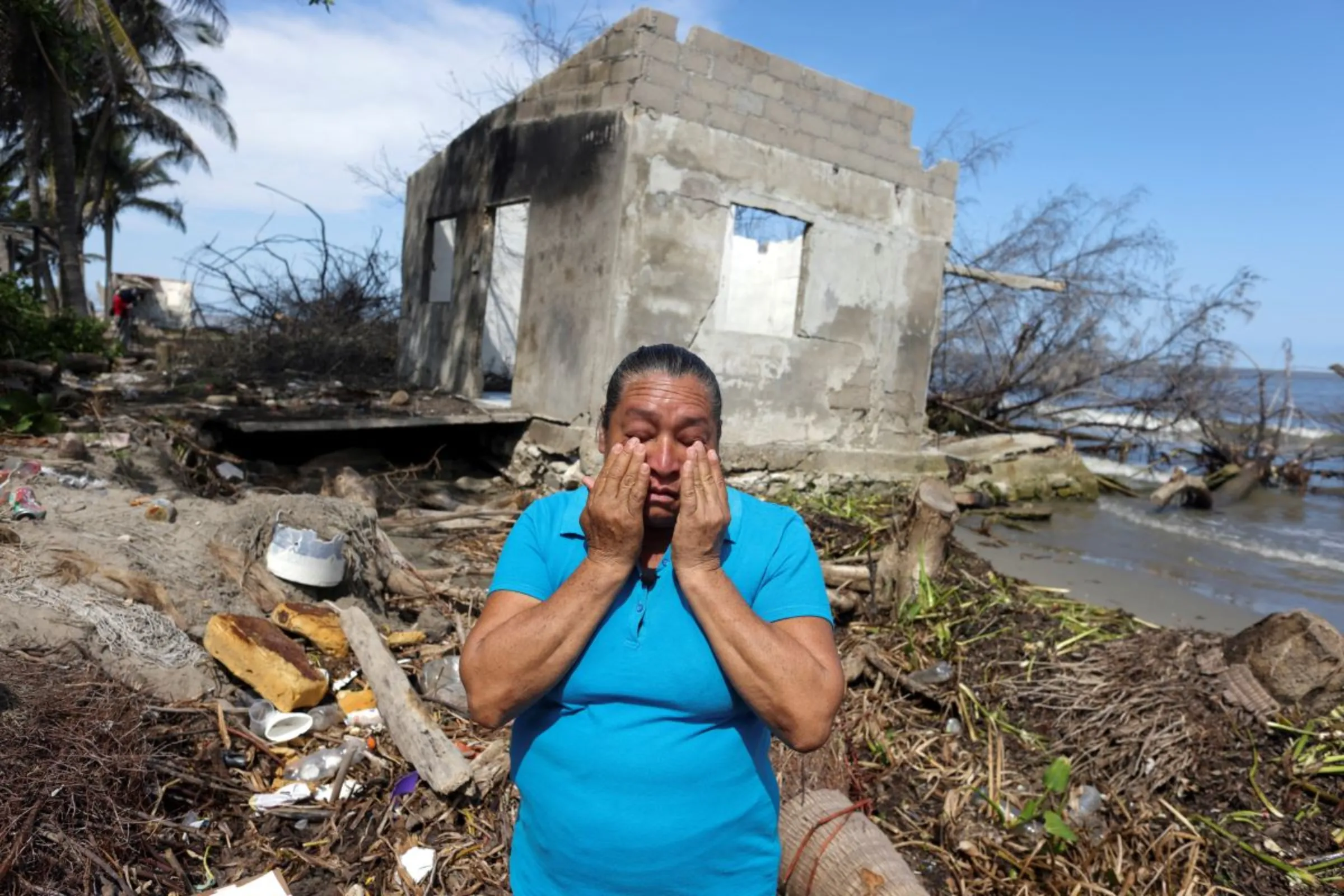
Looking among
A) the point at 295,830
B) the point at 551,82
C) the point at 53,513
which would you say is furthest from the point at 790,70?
the point at 295,830

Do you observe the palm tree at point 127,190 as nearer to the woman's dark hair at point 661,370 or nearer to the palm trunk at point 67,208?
the palm trunk at point 67,208

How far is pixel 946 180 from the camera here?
1024 centimetres

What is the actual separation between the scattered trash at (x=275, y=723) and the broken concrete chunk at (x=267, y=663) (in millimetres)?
80

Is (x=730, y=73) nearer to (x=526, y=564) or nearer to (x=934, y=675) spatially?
(x=934, y=675)

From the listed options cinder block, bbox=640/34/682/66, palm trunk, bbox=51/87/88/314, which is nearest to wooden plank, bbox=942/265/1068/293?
cinder block, bbox=640/34/682/66

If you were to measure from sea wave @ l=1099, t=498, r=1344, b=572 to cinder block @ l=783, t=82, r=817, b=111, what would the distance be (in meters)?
8.00

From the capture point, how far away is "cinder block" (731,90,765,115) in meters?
8.50

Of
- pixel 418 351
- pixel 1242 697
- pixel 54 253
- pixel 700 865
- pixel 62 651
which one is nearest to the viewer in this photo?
pixel 700 865

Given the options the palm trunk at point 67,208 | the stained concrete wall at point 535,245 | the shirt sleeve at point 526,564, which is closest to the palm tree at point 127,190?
the palm trunk at point 67,208

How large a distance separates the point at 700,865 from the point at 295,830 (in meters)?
2.26

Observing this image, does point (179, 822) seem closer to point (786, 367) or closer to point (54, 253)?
point (786, 367)

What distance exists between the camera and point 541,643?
5.22 feet

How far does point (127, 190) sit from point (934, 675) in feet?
125

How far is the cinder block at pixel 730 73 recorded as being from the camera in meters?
8.34
